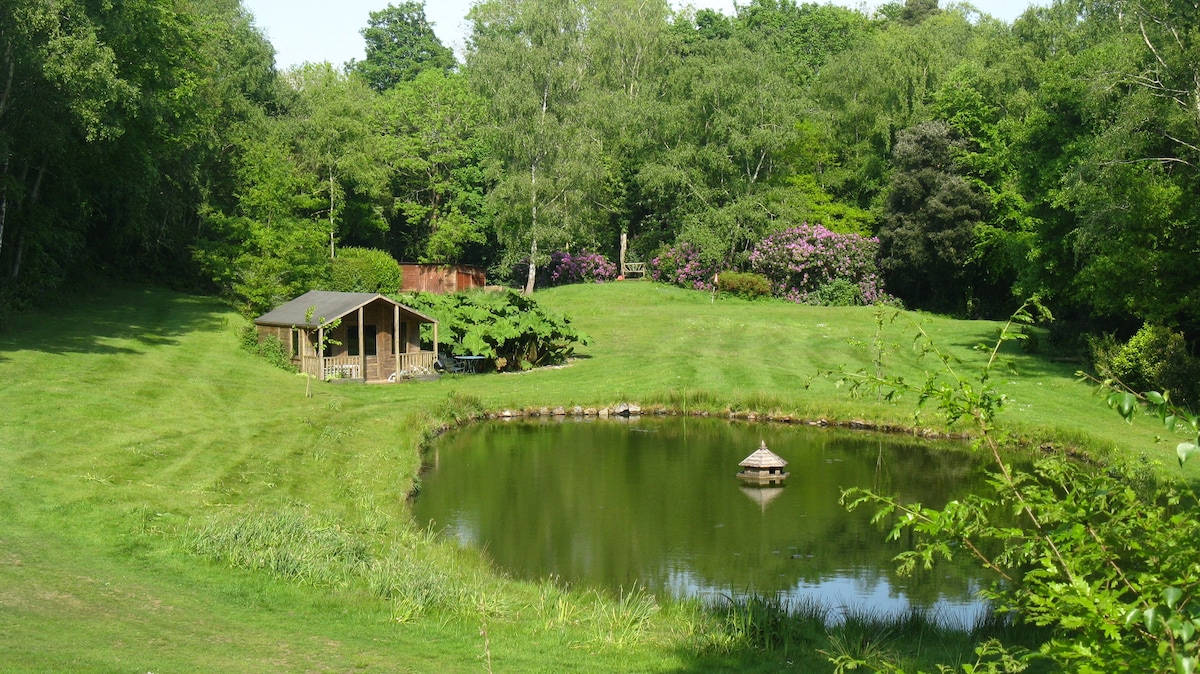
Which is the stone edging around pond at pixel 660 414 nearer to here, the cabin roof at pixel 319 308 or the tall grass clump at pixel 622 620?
the cabin roof at pixel 319 308

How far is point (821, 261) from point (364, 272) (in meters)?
23.8

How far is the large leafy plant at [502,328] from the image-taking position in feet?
128

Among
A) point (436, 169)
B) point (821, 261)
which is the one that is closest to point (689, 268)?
point (821, 261)

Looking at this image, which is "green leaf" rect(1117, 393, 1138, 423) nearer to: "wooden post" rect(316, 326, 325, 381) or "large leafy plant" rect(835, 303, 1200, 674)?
"large leafy plant" rect(835, 303, 1200, 674)

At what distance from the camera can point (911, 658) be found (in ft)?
37.2

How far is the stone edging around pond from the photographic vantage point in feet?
103

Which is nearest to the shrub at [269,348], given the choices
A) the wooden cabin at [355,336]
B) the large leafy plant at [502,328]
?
the wooden cabin at [355,336]

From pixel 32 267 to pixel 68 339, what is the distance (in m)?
6.58

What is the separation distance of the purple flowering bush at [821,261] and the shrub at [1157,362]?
73.1 feet

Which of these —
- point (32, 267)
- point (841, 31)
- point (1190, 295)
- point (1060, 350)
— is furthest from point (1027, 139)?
point (841, 31)

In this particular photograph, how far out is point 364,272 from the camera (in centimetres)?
5684

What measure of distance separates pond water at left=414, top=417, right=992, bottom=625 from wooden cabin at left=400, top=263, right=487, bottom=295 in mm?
33192

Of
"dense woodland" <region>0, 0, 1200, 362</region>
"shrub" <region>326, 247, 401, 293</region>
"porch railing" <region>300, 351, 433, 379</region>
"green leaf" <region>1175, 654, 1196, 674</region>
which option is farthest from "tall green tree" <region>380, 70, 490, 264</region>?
"green leaf" <region>1175, 654, 1196, 674</region>

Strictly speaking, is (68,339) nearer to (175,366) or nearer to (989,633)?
(175,366)
